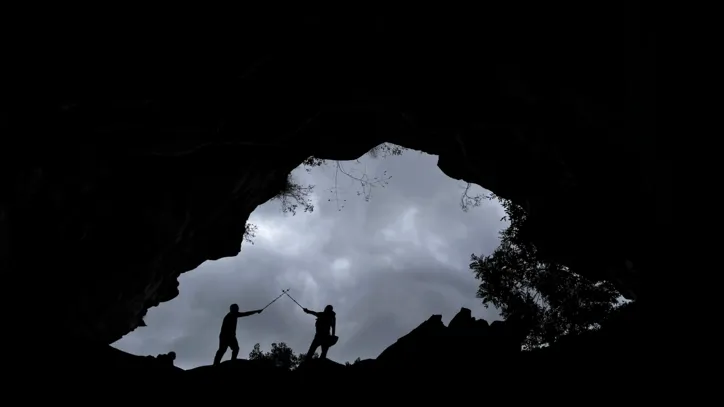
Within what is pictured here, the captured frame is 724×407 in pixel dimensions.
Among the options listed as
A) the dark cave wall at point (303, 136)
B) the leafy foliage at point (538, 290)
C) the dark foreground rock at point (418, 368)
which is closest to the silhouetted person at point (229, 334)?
the dark foreground rock at point (418, 368)

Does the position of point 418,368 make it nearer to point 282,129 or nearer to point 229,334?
point 229,334

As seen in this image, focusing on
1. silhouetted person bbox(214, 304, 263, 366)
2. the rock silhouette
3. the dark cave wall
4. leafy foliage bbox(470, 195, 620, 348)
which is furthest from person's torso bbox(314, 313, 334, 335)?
leafy foliage bbox(470, 195, 620, 348)

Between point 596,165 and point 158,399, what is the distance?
48.1ft

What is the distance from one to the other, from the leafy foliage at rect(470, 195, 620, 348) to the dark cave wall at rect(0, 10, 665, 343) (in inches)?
202

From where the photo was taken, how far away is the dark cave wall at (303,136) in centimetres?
1083

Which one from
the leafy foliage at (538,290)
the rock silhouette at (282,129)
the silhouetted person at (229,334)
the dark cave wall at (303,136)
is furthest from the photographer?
the leafy foliage at (538,290)

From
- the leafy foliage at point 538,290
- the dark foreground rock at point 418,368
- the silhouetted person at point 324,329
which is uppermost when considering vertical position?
the leafy foliage at point 538,290

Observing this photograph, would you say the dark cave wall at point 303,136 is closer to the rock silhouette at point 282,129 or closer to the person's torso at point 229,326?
the rock silhouette at point 282,129

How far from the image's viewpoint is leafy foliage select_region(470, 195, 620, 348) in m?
21.2

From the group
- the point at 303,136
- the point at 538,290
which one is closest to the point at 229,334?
the point at 303,136

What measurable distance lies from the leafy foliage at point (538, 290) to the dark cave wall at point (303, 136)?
5132 millimetres

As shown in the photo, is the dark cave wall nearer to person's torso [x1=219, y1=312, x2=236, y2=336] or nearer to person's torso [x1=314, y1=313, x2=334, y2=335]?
person's torso [x1=219, y1=312, x2=236, y2=336]

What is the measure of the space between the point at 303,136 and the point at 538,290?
15613mm

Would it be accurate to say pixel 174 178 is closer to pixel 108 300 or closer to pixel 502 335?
pixel 108 300
